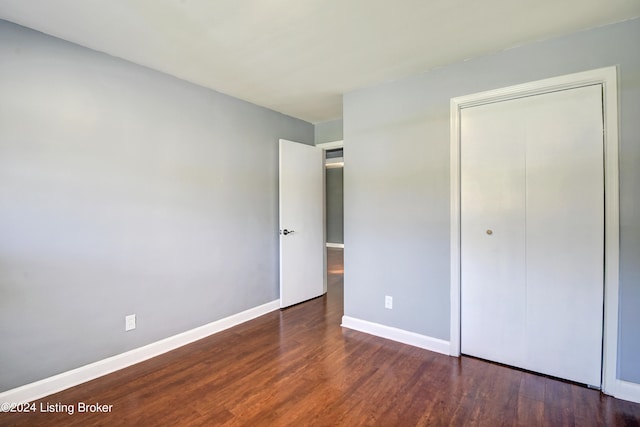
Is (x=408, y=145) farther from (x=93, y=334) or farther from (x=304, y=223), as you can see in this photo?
(x=93, y=334)

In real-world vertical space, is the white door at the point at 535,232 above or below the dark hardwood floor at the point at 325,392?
above

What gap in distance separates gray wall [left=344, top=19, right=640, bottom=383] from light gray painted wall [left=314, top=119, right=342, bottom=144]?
0.97 m

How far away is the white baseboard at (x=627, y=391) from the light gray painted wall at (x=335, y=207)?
6.54m

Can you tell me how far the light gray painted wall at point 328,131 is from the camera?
162 inches

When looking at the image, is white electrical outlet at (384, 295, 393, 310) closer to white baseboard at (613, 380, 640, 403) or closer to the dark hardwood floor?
the dark hardwood floor

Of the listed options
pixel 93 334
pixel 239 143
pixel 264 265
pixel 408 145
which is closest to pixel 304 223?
pixel 264 265

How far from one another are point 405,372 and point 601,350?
1309mm

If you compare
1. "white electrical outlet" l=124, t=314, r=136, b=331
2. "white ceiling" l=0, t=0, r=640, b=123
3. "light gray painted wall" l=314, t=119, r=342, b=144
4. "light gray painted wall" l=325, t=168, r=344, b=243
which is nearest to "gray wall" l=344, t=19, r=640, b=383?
"white ceiling" l=0, t=0, r=640, b=123

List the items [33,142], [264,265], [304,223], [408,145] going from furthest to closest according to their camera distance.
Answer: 1. [304,223]
2. [264,265]
3. [408,145]
4. [33,142]

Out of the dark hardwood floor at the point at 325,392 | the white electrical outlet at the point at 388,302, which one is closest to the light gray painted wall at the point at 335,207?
the white electrical outlet at the point at 388,302

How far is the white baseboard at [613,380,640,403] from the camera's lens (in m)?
1.90

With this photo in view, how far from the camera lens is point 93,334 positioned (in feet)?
7.39

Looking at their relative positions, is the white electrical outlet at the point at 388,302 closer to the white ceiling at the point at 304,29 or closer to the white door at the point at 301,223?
the white door at the point at 301,223

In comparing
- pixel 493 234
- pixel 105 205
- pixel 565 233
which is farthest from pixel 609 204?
pixel 105 205
